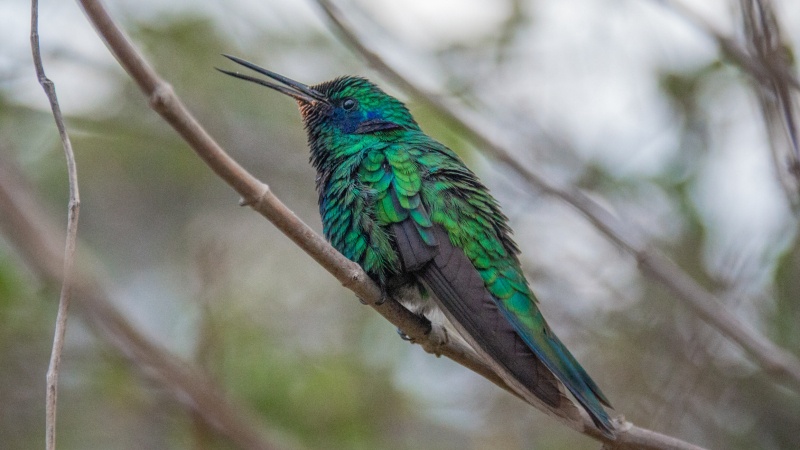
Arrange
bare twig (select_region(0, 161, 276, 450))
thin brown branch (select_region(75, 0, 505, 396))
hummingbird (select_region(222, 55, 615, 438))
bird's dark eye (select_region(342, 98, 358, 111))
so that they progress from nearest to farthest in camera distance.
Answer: bare twig (select_region(0, 161, 276, 450)) < thin brown branch (select_region(75, 0, 505, 396)) < hummingbird (select_region(222, 55, 615, 438)) < bird's dark eye (select_region(342, 98, 358, 111))

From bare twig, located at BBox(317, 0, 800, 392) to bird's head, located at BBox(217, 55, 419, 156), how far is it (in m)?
1.34

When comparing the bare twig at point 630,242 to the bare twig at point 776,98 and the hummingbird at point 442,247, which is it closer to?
the bare twig at point 776,98

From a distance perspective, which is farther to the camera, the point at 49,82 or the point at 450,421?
the point at 450,421

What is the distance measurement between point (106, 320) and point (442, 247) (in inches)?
91.1

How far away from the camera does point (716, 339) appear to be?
15.2 feet

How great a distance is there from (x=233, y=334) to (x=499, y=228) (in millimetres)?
2723

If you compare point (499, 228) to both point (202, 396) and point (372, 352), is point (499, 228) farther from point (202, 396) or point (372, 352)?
point (372, 352)

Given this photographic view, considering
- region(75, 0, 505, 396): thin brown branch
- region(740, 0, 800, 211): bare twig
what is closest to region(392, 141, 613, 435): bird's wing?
region(75, 0, 505, 396): thin brown branch

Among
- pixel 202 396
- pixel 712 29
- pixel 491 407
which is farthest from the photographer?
pixel 491 407

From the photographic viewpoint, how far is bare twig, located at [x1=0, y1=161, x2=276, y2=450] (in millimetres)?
1674

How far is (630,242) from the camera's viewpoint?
121 inches

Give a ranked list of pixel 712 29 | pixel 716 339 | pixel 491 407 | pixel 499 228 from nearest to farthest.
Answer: pixel 712 29 < pixel 499 228 < pixel 716 339 < pixel 491 407

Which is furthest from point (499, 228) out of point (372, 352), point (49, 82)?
point (372, 352)

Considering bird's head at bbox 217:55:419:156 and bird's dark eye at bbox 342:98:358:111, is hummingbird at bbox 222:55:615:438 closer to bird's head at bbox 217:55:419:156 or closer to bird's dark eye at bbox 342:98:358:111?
bird's head at bbox 217:55:419:156
